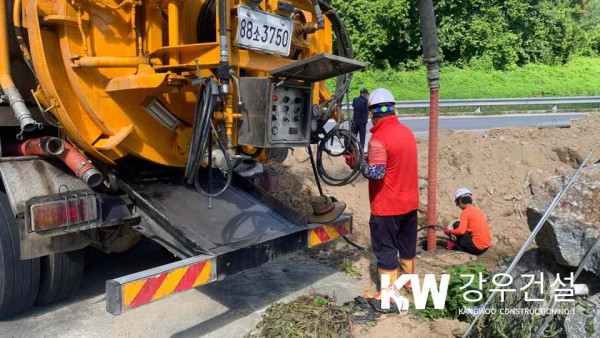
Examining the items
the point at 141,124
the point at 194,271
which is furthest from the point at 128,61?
the point at 194,271

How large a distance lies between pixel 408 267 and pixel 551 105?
15521 mm

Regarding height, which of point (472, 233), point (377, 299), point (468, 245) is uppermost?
point (472, 233)

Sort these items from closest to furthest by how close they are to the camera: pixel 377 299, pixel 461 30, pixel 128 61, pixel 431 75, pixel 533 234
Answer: pixel 533 234 < pixel 128 61 < pixel 377 299 < pixel 431 75 < pixel 461 30

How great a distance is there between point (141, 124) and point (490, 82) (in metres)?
20.8

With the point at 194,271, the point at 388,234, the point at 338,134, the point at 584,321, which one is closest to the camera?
the point at 584,321

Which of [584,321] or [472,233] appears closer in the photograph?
[584,321]

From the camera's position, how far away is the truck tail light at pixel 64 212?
3.30 meters

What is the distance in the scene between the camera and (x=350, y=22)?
22938 millimetres

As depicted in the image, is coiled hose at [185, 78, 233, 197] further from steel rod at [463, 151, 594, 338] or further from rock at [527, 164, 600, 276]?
rock at [527, 164, 600, 276]

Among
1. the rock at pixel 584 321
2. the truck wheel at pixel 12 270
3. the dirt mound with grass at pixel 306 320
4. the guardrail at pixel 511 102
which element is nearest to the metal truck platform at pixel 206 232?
the dirt mound with grass at pixel 306 320

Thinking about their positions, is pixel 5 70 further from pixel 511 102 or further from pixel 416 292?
pixel 511 102

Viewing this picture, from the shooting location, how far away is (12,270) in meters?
3.73

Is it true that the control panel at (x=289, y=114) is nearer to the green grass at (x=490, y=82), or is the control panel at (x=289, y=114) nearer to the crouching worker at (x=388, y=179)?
the crouching worker at (x=388, y=179)

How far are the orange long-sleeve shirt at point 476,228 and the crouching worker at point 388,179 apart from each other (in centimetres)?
139
